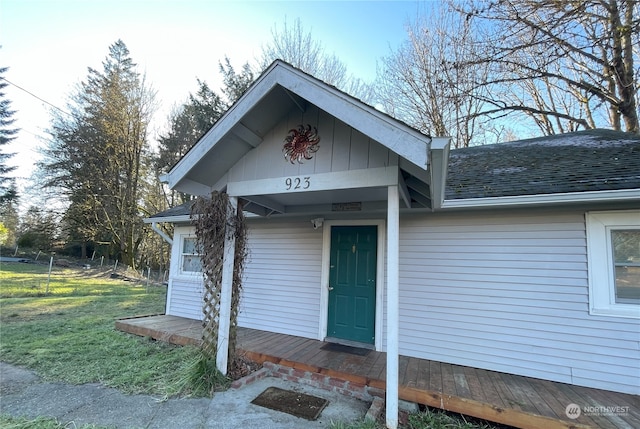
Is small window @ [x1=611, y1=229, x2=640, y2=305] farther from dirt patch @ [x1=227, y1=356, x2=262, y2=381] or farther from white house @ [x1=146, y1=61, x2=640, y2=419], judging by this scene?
dirt patch @ [x1=227, y1=356, x2=262, y2=381]

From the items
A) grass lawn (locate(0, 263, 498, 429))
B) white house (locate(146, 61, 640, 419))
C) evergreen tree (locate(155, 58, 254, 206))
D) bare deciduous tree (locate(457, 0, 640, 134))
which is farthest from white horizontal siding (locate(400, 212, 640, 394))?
evergreen tree (locate(155, 58, 254, 206))

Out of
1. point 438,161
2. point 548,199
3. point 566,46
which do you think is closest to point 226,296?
point 438,161

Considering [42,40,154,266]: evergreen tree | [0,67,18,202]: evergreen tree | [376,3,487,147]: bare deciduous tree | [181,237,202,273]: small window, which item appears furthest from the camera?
[0,67,18,202]: evergreen tree

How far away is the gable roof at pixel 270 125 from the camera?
2.56 m

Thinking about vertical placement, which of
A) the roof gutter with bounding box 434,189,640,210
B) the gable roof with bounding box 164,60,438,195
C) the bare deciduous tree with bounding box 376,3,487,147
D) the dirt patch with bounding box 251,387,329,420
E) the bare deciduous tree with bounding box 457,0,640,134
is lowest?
the dirt patch with bounding box 251,387,329,420

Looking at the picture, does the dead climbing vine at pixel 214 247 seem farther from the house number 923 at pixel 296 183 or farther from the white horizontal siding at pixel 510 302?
the white horizontal siding at pixel 510 302

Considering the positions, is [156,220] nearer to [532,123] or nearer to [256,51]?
[256,51]

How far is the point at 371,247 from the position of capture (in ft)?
15.5

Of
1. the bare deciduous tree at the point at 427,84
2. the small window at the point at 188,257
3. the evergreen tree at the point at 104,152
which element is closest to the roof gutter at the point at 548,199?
the small window at the point at 188,257

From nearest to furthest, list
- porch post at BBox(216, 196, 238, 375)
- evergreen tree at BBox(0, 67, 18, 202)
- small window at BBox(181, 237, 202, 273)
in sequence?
porch post at BBox(216, 196, 238, 375) < small window at BBox(181, 237, 202, 273) < evergreen tree at BBox(0, 67, 18, 202)

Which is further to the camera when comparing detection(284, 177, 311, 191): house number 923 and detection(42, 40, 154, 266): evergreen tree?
detection(42, 40, 154, 266): evergreen tree

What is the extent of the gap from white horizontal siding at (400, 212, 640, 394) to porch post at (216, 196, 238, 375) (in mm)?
2435

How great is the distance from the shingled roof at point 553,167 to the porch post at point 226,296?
2.93m

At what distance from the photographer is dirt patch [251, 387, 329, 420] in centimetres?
294
